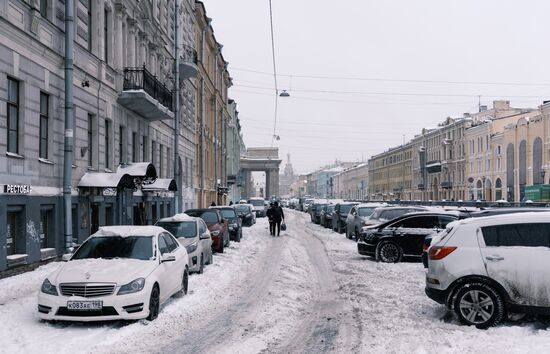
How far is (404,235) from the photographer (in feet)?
56.6

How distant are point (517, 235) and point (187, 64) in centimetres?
2550

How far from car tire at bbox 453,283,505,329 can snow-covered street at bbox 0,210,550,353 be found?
0.53 ft

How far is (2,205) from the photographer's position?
12891mm

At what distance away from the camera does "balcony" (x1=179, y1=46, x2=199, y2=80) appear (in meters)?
32.3

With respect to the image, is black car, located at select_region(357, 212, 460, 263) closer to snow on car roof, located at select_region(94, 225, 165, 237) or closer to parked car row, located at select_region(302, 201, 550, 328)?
parked car row, located at select_region(302, 201, 550, 328)

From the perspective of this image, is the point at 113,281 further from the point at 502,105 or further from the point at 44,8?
the point at 502,105

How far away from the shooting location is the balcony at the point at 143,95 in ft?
72.4

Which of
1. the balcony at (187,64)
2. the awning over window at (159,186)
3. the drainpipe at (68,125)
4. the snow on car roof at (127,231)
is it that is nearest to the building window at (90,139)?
the drainpipe at (68,125)

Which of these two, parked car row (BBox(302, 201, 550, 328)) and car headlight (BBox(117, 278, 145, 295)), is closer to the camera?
parked car row (BBox(302, 201, 550, 328))

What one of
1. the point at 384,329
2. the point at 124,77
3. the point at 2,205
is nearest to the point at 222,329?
the point at 384,329

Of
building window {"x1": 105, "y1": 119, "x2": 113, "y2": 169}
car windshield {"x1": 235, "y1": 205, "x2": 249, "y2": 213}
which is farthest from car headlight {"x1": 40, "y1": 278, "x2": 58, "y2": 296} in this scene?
car windshield {"x1": 235, "y1": 205, "x2": 249, "y2": 213}

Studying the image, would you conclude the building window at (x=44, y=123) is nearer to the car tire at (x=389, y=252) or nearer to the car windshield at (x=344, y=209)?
the car tire at (x=389, y=252)

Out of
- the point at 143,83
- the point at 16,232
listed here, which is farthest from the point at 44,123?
the point at 143,83

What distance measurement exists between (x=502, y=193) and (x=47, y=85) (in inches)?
2558
